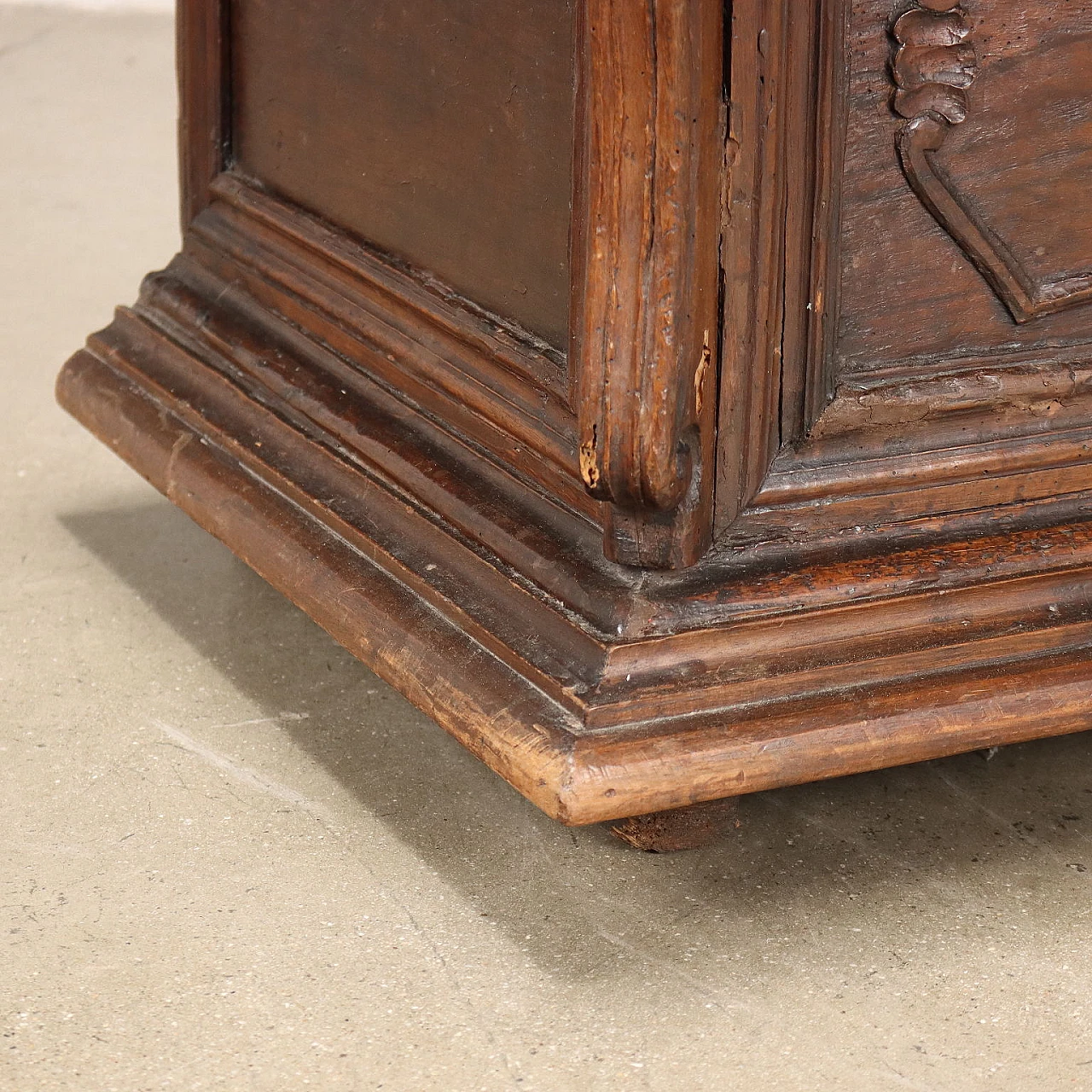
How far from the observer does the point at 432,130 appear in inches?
61.8

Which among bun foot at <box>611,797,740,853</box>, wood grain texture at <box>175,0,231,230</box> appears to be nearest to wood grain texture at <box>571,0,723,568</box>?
bun foot at <box>611,797,740,853</box>

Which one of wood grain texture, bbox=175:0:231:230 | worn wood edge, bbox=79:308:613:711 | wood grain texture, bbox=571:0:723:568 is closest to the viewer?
wood grain texture, bbox=571:0:723:568

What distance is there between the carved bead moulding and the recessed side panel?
26 centimetres

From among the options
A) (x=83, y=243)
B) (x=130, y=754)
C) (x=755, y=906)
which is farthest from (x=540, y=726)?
(x=83, y=243)

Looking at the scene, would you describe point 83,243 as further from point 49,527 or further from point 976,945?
point 976,945

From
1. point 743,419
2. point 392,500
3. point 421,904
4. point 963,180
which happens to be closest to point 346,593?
point 392,500

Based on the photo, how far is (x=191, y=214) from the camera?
201cm

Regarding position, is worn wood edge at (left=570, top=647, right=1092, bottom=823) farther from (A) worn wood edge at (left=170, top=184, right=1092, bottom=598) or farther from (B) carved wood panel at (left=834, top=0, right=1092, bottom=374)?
(B) carved wood panel at (left=834, top=0, right=1092, bottom=374)

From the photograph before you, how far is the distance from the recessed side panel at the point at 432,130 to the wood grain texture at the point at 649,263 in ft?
0.35

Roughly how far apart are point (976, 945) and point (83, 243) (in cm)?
225

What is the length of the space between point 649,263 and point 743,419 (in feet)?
0.53

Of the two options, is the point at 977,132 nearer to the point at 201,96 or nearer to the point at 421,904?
the point at 421,904

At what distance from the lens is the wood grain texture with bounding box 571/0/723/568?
3.93 feet

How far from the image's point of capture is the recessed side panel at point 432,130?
1411 mm
